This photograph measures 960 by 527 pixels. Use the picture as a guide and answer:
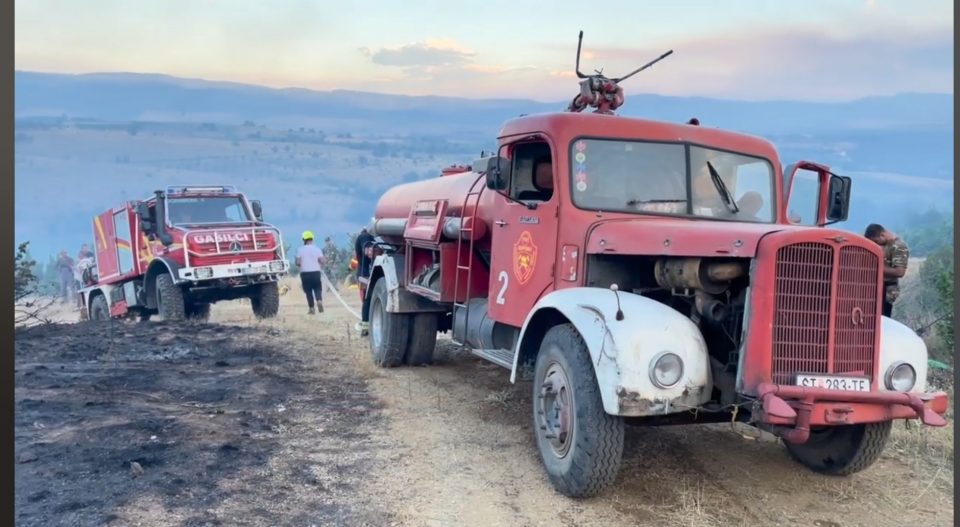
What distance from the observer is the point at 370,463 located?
540cm

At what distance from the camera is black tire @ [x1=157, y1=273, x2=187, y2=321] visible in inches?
497

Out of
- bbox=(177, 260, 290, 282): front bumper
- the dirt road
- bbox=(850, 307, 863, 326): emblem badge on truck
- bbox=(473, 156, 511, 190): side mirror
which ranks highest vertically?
bbox=(473, 156, 511, 190): side mirror

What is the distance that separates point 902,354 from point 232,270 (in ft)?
33.9

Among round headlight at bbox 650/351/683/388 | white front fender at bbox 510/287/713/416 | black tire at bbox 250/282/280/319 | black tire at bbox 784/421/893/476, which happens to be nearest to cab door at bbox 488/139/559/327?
white front fender at bbox 510/287/713/416

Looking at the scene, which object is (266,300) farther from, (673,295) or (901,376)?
(901,376)

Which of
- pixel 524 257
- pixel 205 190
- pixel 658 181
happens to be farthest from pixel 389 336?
pixel 205 190

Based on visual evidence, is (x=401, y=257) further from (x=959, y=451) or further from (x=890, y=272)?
(x=959, y=451)

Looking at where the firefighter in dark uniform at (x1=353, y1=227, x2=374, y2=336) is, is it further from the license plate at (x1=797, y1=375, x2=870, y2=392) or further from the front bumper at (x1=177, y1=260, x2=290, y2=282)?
A: the license plate at (x1=797, y1=375, x2=870, y2=392)

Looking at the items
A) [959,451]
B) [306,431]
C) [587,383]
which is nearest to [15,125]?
[959,451]

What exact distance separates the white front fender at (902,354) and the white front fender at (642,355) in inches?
39.5

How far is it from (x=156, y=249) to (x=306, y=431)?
7.86 metres

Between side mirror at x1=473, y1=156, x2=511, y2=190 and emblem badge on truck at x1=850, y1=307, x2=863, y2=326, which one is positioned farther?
side mirror at x1=473, y1=156, x2=511, y2=190

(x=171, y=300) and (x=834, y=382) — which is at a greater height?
(x=834, y=382)

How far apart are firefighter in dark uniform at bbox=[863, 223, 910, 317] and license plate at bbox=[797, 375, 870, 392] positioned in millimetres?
1396
